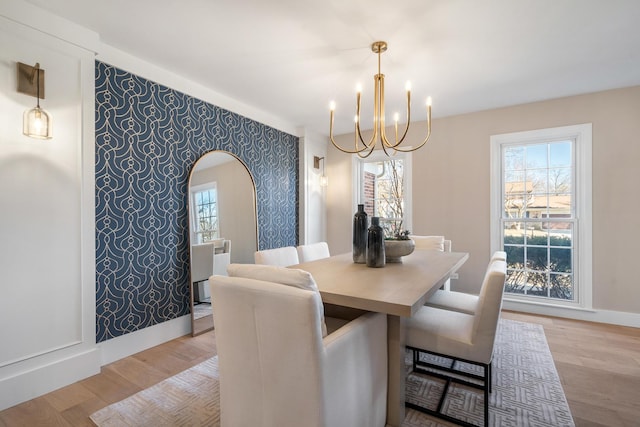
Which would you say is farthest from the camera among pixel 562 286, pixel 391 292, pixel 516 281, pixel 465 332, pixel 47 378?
pixel 516 281

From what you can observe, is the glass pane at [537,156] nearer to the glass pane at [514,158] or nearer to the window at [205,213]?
the glass pane at [514,158]

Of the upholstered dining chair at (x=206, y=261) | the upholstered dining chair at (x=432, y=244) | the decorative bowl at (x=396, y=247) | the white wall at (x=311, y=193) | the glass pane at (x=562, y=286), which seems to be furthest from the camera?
the white wall at (x=311, y=193)

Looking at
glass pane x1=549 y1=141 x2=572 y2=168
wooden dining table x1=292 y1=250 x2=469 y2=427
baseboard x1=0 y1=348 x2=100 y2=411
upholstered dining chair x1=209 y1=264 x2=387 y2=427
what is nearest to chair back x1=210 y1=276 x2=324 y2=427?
upholstered dining chair x1=209 y1=264 x2=387 y2=427

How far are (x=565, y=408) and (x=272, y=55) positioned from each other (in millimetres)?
3231

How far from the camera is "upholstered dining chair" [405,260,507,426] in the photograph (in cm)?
152

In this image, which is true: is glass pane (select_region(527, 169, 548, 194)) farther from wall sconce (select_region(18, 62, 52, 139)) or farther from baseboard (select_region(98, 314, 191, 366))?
wall sconce (select_region(18, 62, 52, 139))

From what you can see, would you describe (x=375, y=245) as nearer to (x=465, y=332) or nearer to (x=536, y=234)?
(x=465, y=332)

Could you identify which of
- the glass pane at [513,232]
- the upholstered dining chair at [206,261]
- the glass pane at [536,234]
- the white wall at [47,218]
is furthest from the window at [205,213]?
the glass pane at [536,234]

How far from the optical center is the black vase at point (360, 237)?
86.1 inches

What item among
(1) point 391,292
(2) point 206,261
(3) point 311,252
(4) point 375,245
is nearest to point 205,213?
(2) point 206,261

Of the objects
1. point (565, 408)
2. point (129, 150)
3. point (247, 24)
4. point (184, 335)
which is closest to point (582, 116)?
point (565, 408)

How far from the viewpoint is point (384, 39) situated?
2.28 metres

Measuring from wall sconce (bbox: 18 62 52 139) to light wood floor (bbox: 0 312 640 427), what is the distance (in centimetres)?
171

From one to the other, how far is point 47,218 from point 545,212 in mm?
4836
